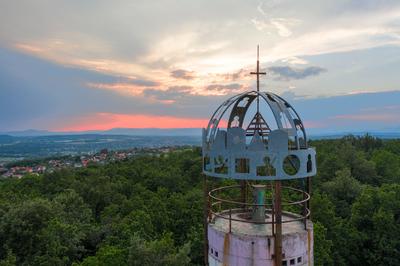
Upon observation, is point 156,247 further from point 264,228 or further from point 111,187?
point 111,187

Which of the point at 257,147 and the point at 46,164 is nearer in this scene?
the point at 257,147

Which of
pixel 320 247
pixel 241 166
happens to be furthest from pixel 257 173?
pixel 320 247

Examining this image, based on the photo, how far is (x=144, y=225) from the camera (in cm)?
3322

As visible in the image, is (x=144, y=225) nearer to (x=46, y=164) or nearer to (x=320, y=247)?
Answer: (x=320, y=247)

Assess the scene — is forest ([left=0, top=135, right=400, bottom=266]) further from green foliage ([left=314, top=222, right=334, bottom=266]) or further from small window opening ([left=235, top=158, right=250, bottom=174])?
small window opening ([left=235, top=158, right=250, bottom=174])

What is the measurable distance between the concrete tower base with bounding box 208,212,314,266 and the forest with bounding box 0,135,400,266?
10.4 m

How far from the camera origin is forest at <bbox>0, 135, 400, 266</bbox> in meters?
→ 26.3

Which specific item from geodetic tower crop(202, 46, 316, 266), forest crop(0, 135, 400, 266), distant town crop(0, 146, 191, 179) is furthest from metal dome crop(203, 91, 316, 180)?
distant town crop(0, 146, 191, 179)

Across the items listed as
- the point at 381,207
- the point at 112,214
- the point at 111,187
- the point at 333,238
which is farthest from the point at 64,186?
the point at 381,207

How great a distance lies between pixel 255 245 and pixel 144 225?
22.0m

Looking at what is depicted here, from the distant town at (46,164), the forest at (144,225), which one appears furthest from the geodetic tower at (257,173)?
the distant town at (46,164)

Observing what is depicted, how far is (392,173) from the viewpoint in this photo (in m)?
57.1

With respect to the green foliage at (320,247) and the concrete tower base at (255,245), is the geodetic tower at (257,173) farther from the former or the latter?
the green foliage at (320,247)

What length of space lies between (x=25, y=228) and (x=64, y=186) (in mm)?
24898
